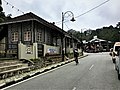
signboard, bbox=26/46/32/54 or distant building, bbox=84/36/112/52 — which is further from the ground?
distant building, bbox=84/36/112/52

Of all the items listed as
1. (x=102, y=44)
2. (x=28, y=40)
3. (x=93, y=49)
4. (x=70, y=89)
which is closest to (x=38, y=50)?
(x=28, y=40)

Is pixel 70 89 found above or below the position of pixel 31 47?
below

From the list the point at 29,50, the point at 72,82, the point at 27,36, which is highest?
the point at 27,36

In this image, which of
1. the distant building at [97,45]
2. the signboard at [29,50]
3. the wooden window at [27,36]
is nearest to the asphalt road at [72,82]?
the signboard at [29,50]

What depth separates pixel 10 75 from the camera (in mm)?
16297

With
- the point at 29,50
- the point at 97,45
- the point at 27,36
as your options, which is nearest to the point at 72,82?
the point at 29,50

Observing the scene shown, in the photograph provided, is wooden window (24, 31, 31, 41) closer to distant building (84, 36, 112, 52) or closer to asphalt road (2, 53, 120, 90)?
asphalt road (2, 53, 120, 90)

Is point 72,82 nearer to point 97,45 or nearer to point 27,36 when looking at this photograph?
point 27,36

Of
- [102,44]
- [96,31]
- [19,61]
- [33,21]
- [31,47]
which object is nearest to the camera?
[19,61]

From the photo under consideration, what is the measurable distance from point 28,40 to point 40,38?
2706 millimetres

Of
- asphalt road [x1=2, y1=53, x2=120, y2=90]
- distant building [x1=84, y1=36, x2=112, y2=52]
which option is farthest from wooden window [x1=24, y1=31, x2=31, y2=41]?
distant building [x1=84, y1=36, x2=112, y2=52]

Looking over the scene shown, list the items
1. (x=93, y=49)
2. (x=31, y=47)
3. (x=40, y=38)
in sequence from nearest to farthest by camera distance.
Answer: (x=31, y=47)
(x=40, y=38)
(x=93, y=49)

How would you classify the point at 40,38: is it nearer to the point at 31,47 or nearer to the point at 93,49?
the point at 31,47

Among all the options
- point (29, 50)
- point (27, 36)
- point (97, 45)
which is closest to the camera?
point (29, 50)
